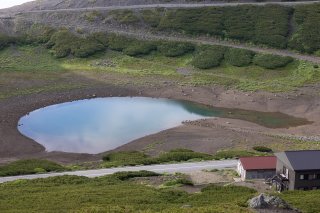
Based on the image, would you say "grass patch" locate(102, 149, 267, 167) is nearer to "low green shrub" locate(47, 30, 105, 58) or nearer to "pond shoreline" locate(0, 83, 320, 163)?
"pond shoreline" locate(0, 83, 320, 163)

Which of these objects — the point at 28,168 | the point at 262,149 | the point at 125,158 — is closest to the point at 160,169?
the point at 125,158

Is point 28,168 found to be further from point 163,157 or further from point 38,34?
point 38,34

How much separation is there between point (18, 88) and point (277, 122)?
127 feet

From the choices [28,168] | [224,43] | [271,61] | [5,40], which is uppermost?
[224,43]

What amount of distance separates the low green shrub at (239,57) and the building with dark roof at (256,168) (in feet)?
149

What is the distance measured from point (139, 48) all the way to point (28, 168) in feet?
163

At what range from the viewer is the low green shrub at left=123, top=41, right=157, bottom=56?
300ft

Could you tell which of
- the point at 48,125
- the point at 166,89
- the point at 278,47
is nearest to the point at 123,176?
the point at 48,125

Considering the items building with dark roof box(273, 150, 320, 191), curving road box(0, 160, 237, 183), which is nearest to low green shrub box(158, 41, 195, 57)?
curving road box(0, 160, 237, 183)

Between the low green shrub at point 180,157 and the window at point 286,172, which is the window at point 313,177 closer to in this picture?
the window at point 286,172

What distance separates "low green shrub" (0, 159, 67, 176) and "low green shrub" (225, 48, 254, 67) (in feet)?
149

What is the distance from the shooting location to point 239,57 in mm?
86562

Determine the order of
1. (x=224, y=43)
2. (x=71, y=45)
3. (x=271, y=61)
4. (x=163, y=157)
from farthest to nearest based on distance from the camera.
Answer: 1. (x=71, y=45)
2. (x=224, y=43)
3. (x=271, y=61)
4. (x=163, y=157)

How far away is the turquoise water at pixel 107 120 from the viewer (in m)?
59.8
